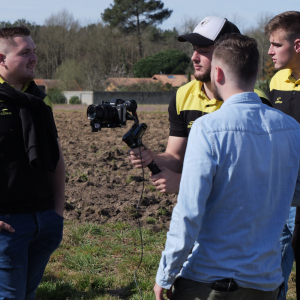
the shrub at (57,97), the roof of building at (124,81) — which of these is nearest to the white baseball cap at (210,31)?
the shrub at (57,97)

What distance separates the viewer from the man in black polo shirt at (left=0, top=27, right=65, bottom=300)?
8.18 ft

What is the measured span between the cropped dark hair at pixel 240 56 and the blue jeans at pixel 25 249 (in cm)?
161

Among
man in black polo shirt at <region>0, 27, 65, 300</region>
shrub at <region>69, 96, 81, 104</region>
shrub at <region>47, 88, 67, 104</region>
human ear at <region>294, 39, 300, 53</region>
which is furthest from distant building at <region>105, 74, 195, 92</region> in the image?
man in black polo shirt at <region>0, 27, 65, 300</region>

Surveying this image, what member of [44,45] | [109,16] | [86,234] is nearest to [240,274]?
[86,234]

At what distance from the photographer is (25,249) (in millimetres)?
2572

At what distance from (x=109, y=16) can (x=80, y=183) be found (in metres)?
54.4

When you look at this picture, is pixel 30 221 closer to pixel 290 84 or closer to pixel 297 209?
pixel 297 209

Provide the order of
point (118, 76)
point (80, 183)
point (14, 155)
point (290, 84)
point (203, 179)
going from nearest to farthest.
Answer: point (203, 179) → point (14, 155) → point (290, 84) → point (80, 183) → point (118, 76)

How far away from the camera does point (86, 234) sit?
16.2ft

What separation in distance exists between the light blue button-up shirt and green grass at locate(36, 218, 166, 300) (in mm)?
1963

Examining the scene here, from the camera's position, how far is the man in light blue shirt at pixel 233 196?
5.84 feet

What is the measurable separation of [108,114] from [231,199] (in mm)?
926

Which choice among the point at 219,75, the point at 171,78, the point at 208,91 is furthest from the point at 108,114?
the point at 171,78

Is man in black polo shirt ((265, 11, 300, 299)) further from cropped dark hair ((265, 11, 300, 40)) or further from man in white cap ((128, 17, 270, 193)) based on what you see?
man in white cap ((128, 17, 270, 193))
